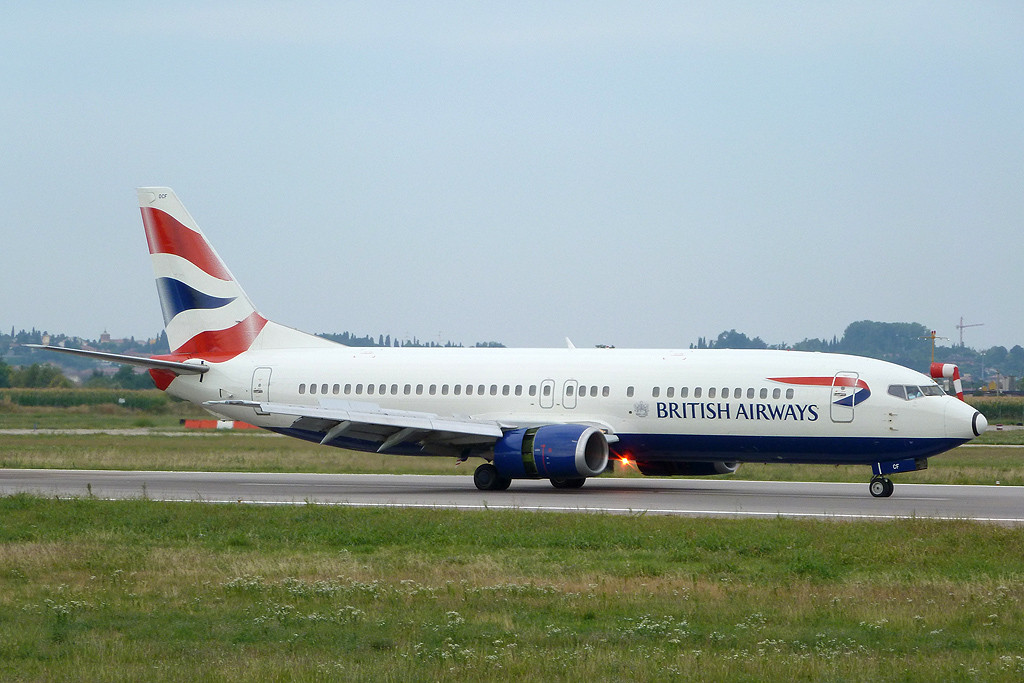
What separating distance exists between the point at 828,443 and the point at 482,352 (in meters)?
9.66

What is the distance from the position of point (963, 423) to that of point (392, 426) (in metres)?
12.8

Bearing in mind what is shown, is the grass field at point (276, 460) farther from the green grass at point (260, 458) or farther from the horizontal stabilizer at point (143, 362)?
the horizontal stabilizer at point (143, 362)

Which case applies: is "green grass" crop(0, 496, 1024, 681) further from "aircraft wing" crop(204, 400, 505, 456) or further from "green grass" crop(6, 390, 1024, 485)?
"green grass" crop(6, 390, 1024, 485)

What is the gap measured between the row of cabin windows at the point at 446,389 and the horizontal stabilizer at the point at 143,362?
3256mm

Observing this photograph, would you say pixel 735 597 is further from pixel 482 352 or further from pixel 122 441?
pixel 122 441

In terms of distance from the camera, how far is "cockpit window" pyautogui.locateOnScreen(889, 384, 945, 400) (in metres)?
28.2

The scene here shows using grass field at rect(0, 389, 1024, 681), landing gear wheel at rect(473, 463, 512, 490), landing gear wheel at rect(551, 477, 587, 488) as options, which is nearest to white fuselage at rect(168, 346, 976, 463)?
landing gear wheel at rect(551, 477, 587, 488)

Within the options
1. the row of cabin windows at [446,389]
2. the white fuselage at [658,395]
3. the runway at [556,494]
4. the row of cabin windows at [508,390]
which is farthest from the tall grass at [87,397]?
the row of cabin windows at [508,390]

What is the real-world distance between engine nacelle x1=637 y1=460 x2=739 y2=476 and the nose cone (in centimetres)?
592

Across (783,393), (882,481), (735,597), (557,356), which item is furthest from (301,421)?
(735,597)

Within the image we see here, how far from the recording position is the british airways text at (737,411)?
28.7m

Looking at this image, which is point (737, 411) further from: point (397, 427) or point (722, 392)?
point (397, 427)

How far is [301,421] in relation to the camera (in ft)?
102

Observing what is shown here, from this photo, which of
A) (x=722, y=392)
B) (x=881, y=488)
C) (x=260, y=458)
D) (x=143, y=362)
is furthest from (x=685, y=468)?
(x=260, y=458)
